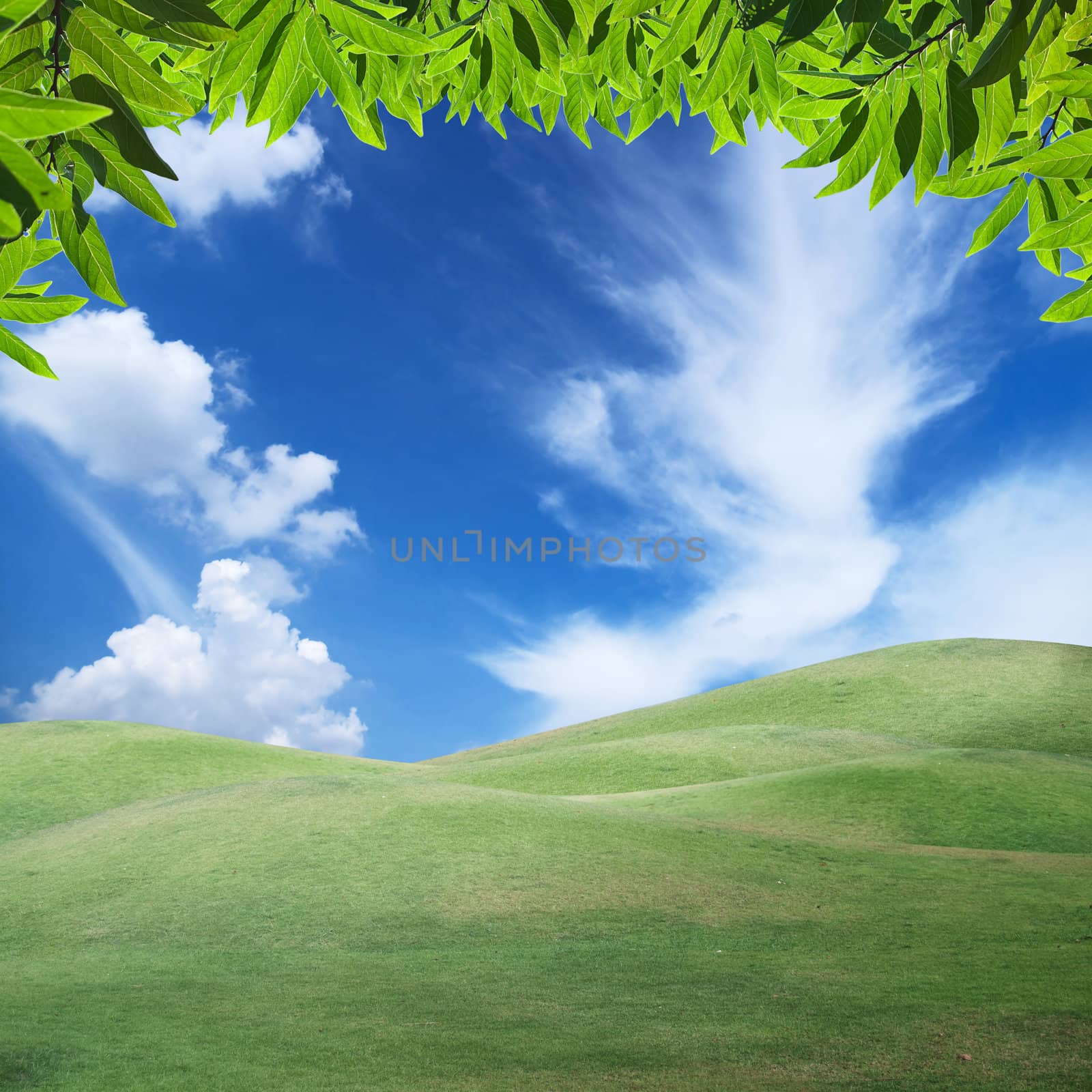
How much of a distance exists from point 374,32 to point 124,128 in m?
0.49

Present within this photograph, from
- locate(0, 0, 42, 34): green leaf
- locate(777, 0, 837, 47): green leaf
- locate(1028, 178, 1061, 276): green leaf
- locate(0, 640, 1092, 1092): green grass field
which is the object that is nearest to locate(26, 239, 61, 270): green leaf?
locate(0, 0, 42, 34): green leaf

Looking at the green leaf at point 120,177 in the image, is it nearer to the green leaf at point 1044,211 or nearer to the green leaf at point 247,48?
the green leaf at point 247,48

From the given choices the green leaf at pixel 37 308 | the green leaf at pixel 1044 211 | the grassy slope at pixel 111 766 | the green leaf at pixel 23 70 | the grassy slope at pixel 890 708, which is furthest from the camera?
the grassy slope at pixel 890 708

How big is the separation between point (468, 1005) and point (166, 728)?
19580mm

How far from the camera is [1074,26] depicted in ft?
4.73

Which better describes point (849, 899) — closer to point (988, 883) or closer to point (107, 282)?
point (988, 883)

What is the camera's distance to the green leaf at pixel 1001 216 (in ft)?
6.46

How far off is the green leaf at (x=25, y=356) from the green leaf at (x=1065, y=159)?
66.8 inches

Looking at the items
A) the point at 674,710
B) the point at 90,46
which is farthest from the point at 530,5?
the point at 674,710

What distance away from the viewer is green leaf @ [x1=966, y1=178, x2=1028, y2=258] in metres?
1.97

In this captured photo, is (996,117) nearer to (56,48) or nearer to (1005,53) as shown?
(1005,53)

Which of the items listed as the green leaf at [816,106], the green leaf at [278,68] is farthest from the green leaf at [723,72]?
the green leaf at [278,68]

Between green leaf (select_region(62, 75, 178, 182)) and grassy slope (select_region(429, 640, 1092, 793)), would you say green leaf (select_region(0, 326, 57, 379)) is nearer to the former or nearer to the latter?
green leaf (select_region(62, 75, 178, 182))

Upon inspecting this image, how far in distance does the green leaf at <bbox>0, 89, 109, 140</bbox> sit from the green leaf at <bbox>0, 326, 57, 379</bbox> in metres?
0.94
